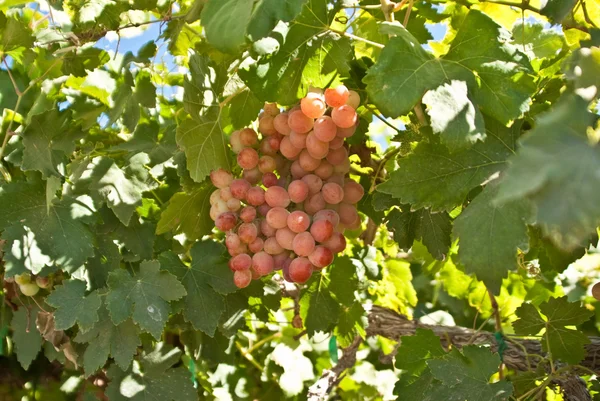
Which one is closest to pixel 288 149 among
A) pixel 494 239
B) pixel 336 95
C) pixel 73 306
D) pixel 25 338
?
pixel 336 95

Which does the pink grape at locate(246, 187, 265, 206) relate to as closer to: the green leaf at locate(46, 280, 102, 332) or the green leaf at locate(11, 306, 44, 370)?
the green leaf at locate(46, 280, 102, 332)

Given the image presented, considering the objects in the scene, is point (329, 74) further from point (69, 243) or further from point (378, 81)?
point (69, 243)

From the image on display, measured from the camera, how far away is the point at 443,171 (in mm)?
1005

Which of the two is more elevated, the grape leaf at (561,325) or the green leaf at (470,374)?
the green leaf at (470,374)

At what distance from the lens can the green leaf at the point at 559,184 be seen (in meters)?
0.46

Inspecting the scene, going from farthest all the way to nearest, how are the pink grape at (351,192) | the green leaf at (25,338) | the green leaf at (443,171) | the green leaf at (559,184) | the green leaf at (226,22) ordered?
the green leaf at (25,338)
the pink grape at (351,192)
the green leaf at (443,171)
the green leaf at (226,22)
the green leaf at (559,184)

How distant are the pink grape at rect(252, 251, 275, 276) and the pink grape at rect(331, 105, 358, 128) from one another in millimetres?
258

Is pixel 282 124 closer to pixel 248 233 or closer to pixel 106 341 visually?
pixel 248 233

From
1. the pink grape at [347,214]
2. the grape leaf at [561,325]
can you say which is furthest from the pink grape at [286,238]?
the grape leaf at [561,325]

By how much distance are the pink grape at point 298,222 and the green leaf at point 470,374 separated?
0.99 feet

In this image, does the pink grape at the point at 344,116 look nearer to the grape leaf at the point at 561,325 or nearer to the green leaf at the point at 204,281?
the green leaf at the point at 204,281

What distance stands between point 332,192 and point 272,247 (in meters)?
0.14

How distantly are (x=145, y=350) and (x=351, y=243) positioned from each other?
59 cm

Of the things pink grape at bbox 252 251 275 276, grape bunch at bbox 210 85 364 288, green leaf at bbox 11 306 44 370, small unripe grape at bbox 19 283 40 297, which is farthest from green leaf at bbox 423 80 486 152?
green leaf at bbox 11 306 44 370
